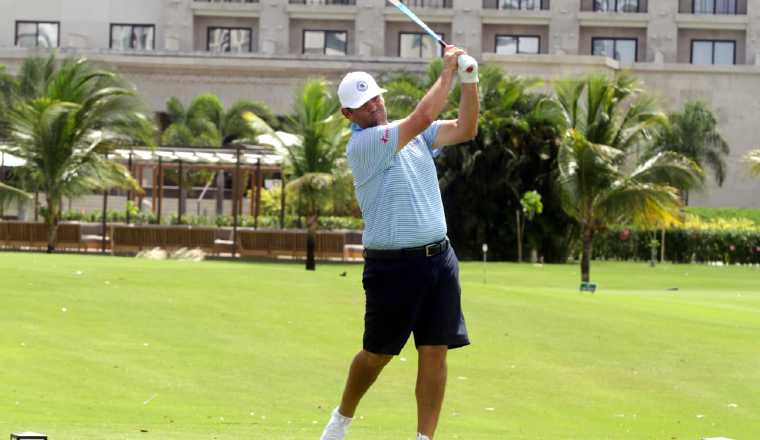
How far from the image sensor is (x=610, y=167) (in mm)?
41750

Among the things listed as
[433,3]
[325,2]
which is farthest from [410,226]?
[325,2]

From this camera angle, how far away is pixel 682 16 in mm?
81812

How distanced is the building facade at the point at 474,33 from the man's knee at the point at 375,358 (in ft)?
227

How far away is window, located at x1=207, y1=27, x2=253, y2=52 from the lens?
271 ft

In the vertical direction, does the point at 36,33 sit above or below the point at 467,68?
above

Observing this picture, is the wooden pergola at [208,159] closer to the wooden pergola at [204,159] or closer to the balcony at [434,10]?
the wooden pergola at [204,159]

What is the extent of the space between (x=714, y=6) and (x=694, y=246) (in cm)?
2945

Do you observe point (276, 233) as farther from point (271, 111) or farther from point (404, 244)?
point (404, 244)

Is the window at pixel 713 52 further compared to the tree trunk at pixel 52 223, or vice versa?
the window at pixel 713 52

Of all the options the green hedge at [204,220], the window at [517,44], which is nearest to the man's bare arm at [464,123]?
the green hedge at [204,220]

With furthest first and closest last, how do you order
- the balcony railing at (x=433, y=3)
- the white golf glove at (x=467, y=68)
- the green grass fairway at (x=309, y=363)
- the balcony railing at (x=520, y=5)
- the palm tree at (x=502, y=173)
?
the balcony railing at (x=520, y=5) < the balcony railing at (x=433, y=3) < the palm tree at (x=502, y=173) < the green grass fairway at (x=309, y=363) < the white golf glove at (x=467, y=68)

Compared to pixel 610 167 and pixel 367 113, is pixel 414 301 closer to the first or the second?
pixel 367 113

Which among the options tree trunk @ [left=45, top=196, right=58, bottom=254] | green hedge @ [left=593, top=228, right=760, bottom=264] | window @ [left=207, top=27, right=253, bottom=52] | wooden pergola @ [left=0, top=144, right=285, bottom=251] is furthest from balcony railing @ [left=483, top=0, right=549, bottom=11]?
tree trunk @ [left=45, top=196, right=58, bottom=254]

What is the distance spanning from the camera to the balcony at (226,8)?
3209 inches
